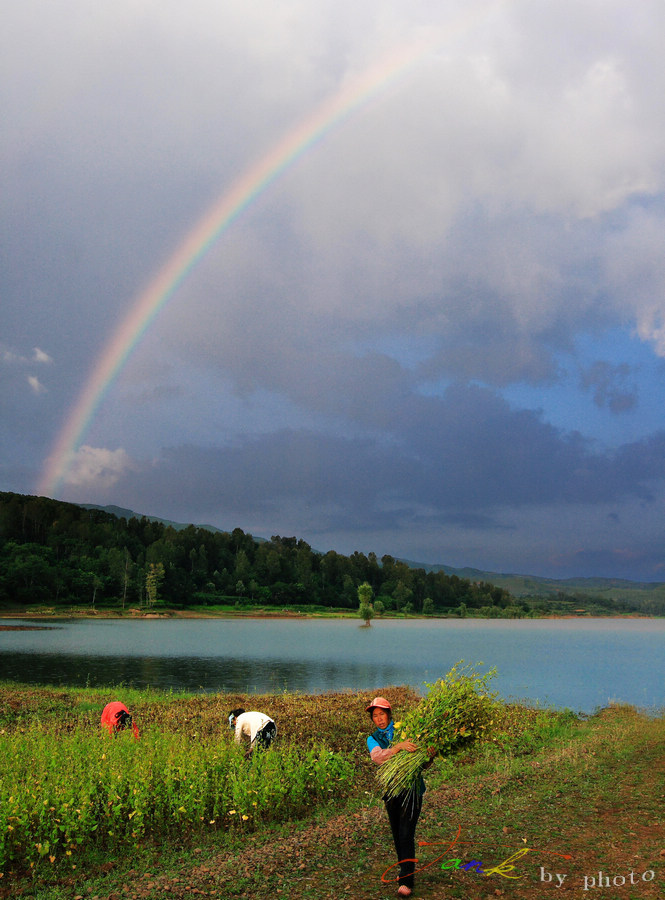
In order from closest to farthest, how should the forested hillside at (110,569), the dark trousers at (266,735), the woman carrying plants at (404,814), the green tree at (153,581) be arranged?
the woman carrying plants at (404,814), the dark trousers at (266,735), the forested hillside at (110,569), the green tree at (153,581)

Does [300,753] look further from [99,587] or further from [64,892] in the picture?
[99,587]

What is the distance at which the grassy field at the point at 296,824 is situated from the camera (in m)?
7.85

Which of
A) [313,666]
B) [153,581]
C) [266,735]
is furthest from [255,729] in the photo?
[153,581]

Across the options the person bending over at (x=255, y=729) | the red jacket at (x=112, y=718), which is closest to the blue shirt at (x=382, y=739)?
the person bending over at (x=255, y=729)

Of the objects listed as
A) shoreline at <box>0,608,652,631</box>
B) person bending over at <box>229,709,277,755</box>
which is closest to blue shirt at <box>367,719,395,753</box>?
person bending over at <box>229,709,277,755</box>

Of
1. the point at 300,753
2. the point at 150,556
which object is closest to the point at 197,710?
the point at 300,753

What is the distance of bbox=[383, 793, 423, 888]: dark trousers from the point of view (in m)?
7.48

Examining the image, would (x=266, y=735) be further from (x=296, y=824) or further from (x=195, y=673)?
(x=195, y=673)

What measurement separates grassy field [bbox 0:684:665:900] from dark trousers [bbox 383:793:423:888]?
0.92 feet

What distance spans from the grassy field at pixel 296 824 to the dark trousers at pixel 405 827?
279mm

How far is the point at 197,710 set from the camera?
23.1 meters

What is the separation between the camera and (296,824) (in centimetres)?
1079

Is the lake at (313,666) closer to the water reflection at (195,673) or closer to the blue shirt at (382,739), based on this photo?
the water reflection at (195,673)

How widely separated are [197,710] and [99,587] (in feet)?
428
